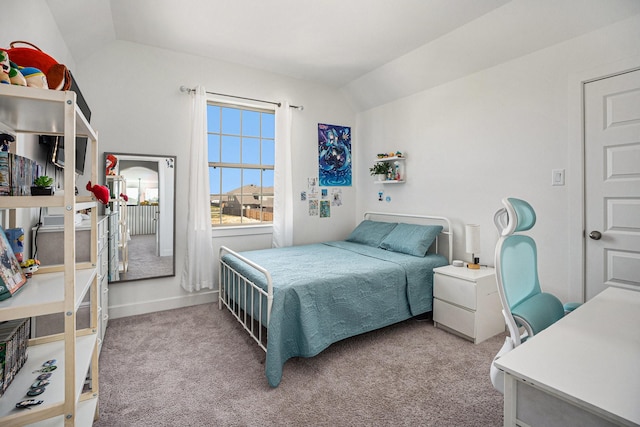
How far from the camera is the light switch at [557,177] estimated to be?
2.62m

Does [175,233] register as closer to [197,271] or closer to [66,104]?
[197,271]

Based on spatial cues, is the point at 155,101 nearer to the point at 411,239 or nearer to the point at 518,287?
the point at 411,239

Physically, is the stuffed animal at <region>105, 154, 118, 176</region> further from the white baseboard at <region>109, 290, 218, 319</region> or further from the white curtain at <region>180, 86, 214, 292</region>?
the white baseboard at <region>109, 290, 218, 319</region>

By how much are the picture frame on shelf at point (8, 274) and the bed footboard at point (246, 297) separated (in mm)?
1258

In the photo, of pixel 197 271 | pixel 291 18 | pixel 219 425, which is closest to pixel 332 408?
pixel 219 425

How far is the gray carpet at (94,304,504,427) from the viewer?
1.76 metres

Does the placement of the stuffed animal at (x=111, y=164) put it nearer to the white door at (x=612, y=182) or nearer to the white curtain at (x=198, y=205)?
the white curtain at (x=198, y=205)

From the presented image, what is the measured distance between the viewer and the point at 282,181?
156 inches

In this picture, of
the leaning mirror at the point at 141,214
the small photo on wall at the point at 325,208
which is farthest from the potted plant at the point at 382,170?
the leaning mirror at the point at 141,214

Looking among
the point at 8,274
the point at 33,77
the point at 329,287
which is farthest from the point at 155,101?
the point at 8,274

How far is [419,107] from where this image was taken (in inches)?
150

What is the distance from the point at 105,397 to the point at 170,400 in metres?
0.39

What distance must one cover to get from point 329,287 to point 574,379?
164 centimetres

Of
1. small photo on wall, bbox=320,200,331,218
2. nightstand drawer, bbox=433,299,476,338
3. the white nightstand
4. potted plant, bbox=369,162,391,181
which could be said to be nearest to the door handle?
the white nightstand
